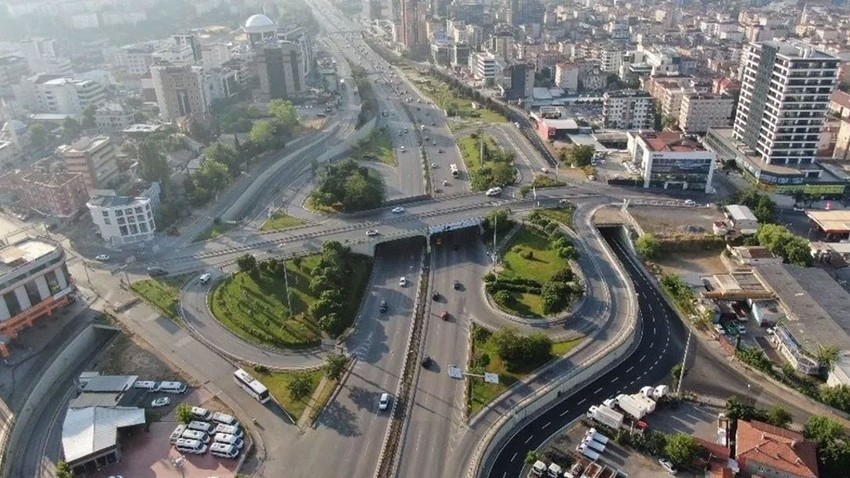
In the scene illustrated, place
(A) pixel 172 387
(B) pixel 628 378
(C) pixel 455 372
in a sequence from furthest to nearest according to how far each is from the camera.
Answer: (B) pixel 628 378 < (C) pixel 455 372 < (A) pixel 172 387

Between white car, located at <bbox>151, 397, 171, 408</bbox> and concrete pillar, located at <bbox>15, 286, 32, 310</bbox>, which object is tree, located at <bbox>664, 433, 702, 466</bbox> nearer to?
white car, located at <bbox>151, 397, 171, 408</bbox>

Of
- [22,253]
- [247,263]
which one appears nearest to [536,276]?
[247,263]

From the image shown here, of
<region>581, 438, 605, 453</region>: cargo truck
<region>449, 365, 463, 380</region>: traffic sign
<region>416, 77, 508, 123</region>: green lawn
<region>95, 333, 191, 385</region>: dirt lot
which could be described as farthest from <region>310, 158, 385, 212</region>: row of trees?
<region>416, 77, 508, 123</region>: green lawn

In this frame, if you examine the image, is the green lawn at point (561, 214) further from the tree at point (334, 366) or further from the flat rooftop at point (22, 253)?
the flat rooftop at point (22, 253)

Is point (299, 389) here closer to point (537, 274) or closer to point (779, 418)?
point (537, 274)

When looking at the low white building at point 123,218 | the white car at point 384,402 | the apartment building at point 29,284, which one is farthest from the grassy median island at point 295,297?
the low white building at point 123,218

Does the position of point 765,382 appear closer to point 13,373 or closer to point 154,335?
point 154,335
